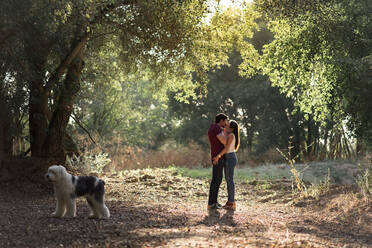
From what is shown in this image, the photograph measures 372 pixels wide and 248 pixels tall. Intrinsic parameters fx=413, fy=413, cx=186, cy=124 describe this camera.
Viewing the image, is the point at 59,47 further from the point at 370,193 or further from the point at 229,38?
the point at 370,193

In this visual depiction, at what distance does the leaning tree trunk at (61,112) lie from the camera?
10142 mm

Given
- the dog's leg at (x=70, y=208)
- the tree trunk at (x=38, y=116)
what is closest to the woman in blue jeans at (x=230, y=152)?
the dog's leg at (x=70, y=208)

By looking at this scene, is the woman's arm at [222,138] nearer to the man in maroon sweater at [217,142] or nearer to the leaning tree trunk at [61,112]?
the man in maroon sweater at [217,142]

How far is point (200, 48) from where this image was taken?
35.7ft

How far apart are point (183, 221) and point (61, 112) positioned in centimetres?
497

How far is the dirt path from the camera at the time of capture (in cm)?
522

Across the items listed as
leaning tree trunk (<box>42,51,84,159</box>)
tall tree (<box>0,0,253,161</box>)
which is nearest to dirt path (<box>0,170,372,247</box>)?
leaning tree trunk (<box>42,51,84,159</box>)

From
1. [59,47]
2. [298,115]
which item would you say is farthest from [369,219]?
[298,115]

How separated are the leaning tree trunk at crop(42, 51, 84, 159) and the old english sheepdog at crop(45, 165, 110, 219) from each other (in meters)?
4.15

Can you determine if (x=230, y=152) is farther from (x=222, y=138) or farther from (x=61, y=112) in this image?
(x=61, y=112)

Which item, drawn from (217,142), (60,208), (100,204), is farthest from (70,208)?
(217,142)

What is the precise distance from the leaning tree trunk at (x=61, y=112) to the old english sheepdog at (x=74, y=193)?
4.15m

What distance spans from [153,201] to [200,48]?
165 inches

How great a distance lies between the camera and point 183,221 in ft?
22.3
